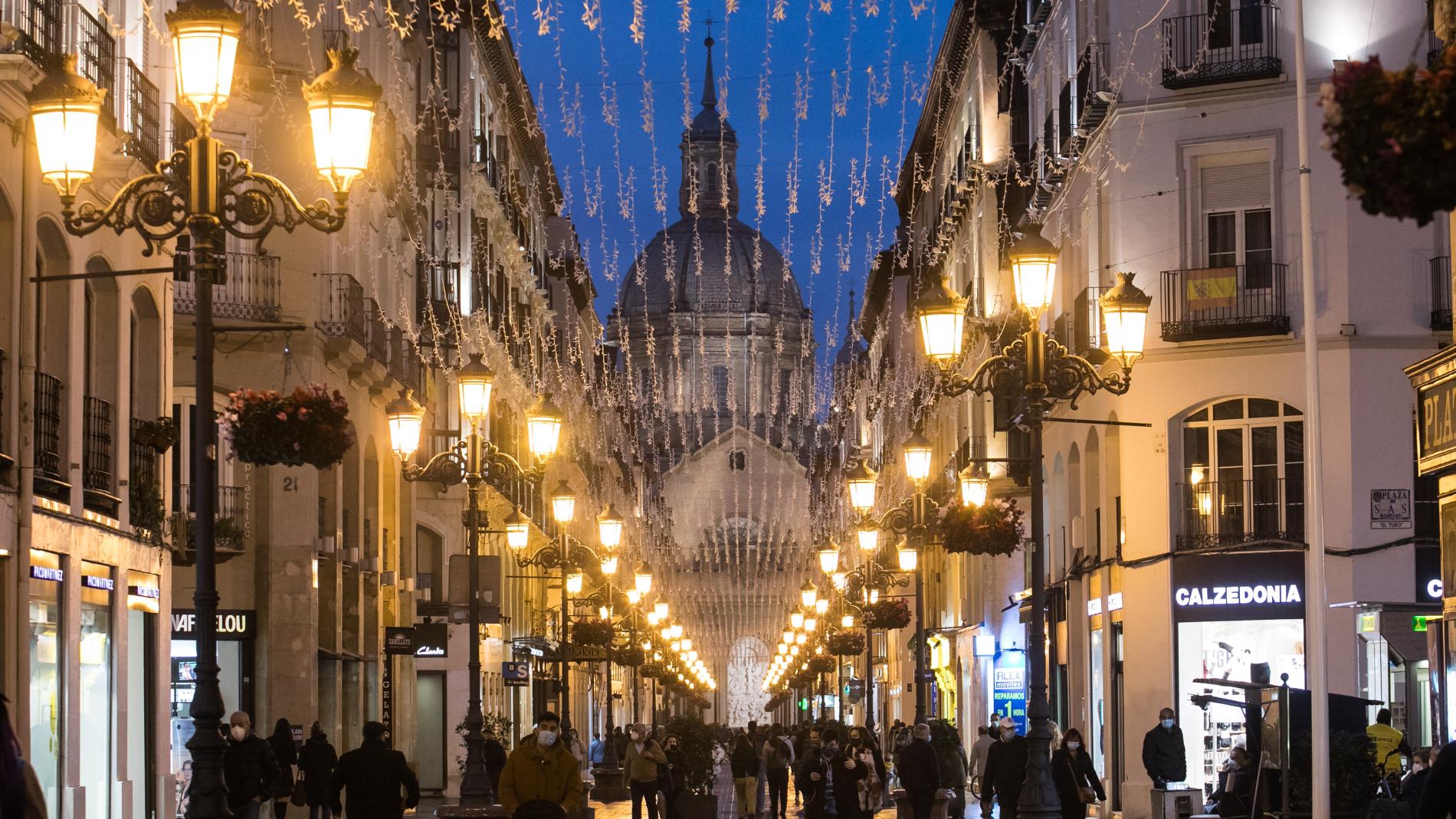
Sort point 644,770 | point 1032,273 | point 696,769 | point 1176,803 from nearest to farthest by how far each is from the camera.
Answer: point 1032,273 < point 1176,803 < point 644,770 < point 696,769

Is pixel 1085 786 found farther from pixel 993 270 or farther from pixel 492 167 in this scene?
pixel 492 167

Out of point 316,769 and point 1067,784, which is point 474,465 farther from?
point 1067,784

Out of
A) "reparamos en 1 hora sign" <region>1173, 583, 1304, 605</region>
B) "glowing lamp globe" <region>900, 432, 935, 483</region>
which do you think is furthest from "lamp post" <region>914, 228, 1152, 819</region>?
"reparamos en 1 hora sign" <region>1173, 583, 1304, 605</region>

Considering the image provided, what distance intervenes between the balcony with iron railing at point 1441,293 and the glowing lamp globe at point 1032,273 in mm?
12151

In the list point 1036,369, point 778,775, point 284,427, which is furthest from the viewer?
point 778,775

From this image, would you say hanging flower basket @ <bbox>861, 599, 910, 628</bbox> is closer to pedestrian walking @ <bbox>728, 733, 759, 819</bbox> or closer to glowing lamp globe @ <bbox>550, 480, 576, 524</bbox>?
pedestrian walking @ <bbox>728, 733, 759, 819</bbox>

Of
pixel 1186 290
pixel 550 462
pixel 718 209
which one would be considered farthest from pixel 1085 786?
pixel 718 209

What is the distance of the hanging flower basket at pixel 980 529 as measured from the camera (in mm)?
27969

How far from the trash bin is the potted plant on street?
6403 mm

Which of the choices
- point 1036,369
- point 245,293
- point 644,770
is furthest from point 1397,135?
point 245,293

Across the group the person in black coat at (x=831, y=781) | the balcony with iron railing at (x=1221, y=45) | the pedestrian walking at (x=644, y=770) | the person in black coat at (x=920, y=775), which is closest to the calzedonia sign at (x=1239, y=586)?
the person in black coat at (x=831, y=781)

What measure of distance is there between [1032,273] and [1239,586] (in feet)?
43.0

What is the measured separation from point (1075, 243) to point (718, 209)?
13917cm

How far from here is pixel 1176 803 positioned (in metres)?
25.1
